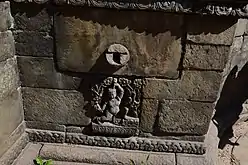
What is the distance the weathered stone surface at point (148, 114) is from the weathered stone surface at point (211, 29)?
24.3 inches

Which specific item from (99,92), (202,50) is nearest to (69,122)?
(99,92)

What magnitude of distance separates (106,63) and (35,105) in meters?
0.73

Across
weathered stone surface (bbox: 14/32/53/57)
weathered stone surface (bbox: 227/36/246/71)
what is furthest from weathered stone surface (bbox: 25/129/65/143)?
weathered stone surface (bbox: 227/36/246/71)

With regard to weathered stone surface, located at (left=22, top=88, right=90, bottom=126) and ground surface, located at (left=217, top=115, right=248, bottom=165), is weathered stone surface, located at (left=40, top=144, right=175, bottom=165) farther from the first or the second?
ground surface, located at (left=217, top=115, right=248, bottom=165)

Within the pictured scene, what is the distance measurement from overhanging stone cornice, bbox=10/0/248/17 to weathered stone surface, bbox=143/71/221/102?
0.52m

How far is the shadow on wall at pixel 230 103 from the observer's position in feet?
12.0

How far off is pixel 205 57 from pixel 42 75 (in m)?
1.23

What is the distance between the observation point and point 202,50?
8.64ft

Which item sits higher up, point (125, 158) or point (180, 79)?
point (180, 79)

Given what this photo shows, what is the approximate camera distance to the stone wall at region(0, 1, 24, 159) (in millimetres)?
2586

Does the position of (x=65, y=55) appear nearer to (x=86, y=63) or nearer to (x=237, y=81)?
(x=86, y=63)

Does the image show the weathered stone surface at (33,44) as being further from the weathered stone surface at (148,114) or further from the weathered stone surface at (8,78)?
the weathered stone surface at (148,114)

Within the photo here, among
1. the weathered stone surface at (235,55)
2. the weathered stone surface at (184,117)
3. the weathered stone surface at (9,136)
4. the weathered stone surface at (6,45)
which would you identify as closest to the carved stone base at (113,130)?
the weathered stone surface at (184,117)

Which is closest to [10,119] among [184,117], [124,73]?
[124,73]
